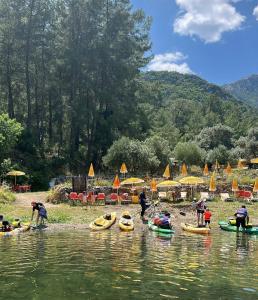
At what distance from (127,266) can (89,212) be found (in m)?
14.7

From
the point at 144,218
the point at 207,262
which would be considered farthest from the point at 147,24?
the point at 207,262

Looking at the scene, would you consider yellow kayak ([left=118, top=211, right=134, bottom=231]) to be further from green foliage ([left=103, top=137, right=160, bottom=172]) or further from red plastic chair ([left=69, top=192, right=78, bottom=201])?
green foliage ([left=103, top=137, right=160, bottom=172])

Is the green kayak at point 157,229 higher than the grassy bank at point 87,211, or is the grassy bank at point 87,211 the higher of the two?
the grassy bank at point 87,211

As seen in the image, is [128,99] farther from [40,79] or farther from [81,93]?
[40,79]

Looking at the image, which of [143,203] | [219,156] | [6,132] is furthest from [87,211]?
[219,156]

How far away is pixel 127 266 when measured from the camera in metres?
15.2

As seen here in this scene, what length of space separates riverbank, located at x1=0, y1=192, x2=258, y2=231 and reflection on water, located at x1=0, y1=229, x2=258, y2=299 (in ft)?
12.0

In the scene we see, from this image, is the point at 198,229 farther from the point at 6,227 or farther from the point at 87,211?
the point at 6,227

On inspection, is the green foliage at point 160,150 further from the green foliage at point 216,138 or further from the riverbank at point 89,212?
the green foliage at point 216,138

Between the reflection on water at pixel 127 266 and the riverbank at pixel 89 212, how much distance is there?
366cm

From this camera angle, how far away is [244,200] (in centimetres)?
3453

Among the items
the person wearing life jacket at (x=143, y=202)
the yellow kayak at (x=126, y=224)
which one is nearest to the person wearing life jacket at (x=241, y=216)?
the yellow kayak at (x=126, y=224)

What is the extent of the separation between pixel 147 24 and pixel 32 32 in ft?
58.8

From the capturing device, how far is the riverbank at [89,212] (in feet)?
86.5
